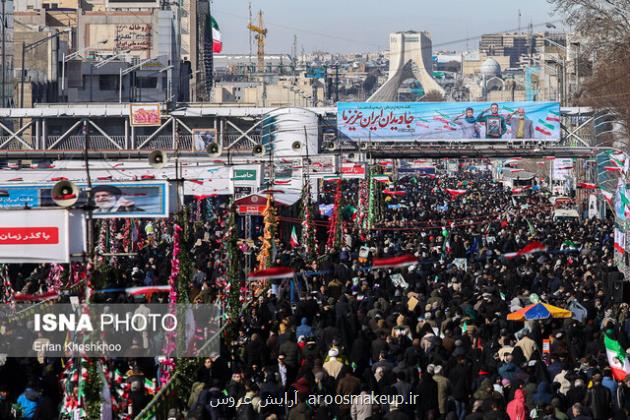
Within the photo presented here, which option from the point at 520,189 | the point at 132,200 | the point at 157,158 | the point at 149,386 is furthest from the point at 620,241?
the point at 520,189

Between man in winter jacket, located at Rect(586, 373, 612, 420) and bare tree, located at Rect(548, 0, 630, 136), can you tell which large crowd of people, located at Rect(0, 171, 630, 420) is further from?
bare tree, located at Rect(548, 0, 630, 136)

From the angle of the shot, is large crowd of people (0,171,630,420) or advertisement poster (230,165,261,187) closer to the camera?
large crowd of people (0,171,630,420)

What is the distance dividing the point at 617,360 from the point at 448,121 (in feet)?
152

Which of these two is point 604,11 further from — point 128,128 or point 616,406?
point 616,406

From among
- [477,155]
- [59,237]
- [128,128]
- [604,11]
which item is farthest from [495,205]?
[59,237]

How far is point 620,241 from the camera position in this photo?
2981 cm

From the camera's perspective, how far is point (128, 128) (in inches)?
2749

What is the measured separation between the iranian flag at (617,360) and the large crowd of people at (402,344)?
21 cm

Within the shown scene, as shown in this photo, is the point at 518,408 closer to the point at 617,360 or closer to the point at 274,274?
the point at 617,360

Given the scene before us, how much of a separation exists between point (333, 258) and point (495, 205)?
85.1ft

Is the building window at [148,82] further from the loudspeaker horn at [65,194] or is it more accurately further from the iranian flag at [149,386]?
the loudspeaker horn at [65,194]

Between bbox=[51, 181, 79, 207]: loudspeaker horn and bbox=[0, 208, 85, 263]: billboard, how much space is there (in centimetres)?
9

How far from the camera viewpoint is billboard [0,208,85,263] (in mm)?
15711

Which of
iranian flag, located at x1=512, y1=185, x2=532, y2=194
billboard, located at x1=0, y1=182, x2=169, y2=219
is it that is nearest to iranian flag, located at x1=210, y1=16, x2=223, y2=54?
iranian flag, located at x1=512, y1=185, x2=532, y2=194
